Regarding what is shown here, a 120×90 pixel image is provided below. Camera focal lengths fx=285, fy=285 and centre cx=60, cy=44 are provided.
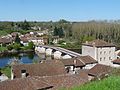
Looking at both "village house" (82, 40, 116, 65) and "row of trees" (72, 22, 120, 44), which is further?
"row of trees" (72, 22, 120, 44)

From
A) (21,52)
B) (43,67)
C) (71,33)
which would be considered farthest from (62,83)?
(71,33)

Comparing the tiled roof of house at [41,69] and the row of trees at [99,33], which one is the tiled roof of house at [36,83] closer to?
the tiled roof of house at [41,69]

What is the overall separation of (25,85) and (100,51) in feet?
82.0

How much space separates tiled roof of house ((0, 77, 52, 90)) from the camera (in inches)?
669

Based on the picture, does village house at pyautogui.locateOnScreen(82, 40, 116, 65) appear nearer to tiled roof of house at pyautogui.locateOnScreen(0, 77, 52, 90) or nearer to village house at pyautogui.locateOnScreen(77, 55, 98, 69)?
village house at pyautogui.locateOnScreen(77, 55, 98, 69)

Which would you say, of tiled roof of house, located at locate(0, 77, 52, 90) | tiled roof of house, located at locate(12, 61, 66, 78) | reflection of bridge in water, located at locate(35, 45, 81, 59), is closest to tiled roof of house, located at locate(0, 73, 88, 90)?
tiled roof of house, located at locate(0, 77, 52, 90)

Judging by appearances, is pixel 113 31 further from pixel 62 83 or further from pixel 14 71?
pixel 62 83

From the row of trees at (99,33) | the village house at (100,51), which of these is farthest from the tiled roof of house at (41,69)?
the row of trees at (99,33)

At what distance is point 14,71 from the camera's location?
26.1 meters

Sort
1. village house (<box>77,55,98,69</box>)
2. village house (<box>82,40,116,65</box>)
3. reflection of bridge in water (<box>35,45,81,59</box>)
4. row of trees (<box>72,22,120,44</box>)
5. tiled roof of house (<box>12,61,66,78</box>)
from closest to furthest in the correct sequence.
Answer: tiled roof of house (<box>12,61,66,78</box>) → village house (<box>77,55,98,69</box>) → village house (<box>82,40,116,65</box>) → reflection of bridge in water (<box>35,45,81,59</box>) → row of trees (<box>72,22,120,44</box>)

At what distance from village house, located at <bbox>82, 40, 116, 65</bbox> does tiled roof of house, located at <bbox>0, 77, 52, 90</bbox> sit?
76.0 feet

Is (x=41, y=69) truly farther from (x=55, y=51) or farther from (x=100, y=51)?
(x=55, y=51)

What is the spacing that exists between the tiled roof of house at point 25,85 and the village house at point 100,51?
23170 millimetres

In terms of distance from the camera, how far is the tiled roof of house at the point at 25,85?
55.8 ft
